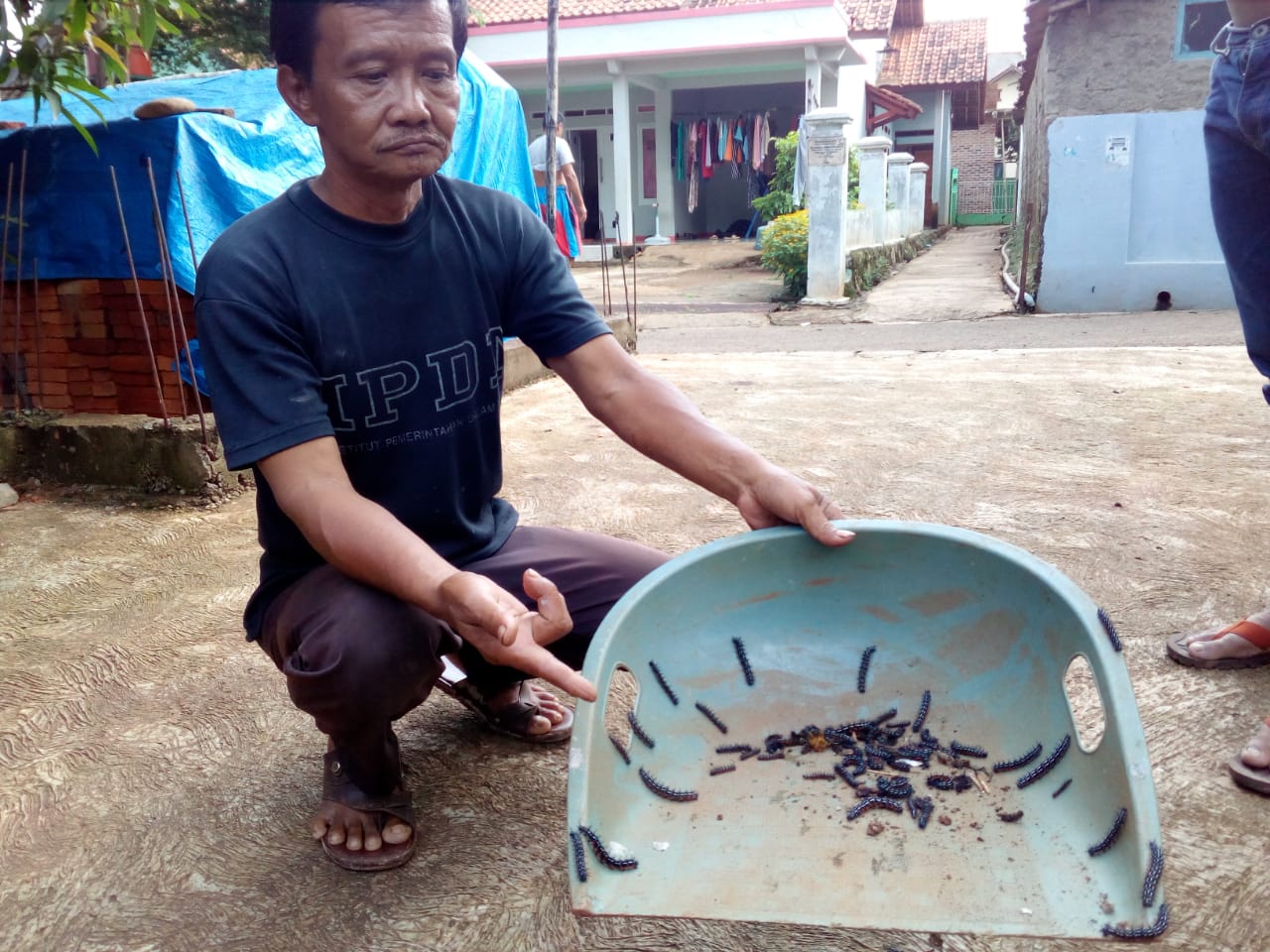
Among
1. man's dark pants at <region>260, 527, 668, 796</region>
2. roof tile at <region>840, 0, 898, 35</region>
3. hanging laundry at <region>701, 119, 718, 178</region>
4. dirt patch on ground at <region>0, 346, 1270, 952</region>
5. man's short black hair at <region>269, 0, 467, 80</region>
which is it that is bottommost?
dirt patch on ground at <region>0, 346, 1270, 952</region>

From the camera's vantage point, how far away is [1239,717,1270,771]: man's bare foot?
73.5 inches

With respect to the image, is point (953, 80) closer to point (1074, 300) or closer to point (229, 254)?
point (1074, 300)

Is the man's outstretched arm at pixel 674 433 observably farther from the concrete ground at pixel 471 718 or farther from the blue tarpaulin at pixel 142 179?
the blue tarpaulin at pixel 142 179

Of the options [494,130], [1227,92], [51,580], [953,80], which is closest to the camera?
[1227,92]

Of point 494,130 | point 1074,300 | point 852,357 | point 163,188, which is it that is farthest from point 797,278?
point 163,188

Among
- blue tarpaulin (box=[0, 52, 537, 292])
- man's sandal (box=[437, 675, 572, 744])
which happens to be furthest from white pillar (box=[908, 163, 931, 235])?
man's sandal (box=[437, 675, 572, 744])

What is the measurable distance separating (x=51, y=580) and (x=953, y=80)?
23916mm

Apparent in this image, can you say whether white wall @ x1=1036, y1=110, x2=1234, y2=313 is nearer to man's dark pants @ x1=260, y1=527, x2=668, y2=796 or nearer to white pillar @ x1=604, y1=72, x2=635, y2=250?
white pillar @ x1=604, y1=72, x2=635, y2=250

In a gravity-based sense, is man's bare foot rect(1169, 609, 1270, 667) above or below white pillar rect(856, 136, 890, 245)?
below

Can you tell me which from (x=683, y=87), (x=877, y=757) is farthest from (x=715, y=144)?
(x=877, y=757)

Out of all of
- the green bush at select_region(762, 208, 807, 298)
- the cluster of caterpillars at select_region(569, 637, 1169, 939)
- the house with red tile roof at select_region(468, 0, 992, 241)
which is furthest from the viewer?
the house with red tile roof at select_region(468, 0, 992, 241)

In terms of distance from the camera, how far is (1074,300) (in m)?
9.42

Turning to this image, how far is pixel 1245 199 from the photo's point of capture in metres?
2.10

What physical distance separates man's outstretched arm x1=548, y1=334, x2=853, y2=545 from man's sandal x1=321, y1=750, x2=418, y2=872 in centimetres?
79
